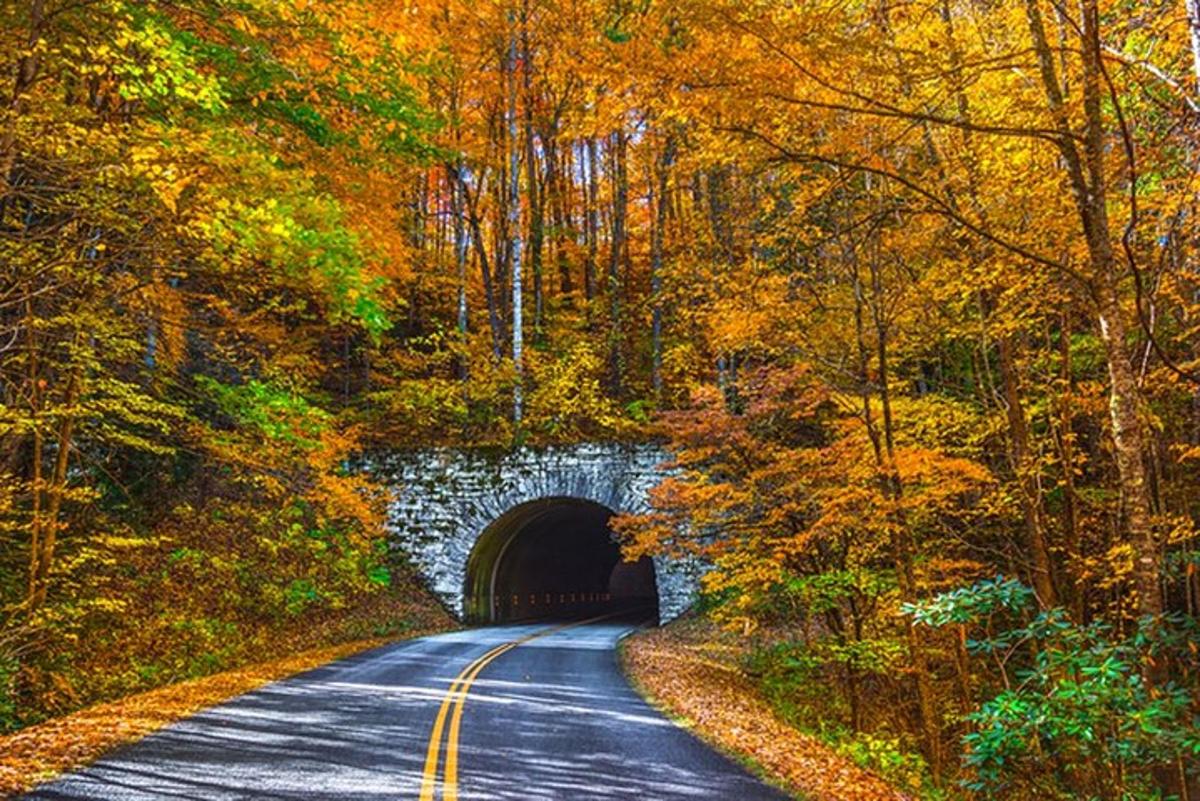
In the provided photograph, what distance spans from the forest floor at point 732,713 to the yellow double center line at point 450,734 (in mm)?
2574

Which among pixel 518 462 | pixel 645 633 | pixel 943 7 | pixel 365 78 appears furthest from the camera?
pixel 518 462

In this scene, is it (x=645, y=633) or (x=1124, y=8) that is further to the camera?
(x=645, y=633)

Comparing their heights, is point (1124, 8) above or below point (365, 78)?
below

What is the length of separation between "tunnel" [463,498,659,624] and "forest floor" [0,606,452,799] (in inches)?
351

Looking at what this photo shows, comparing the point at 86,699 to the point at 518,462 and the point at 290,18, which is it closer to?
the point at 290,18

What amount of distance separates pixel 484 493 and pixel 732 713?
39.5 ft

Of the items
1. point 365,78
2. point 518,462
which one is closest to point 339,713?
point 365,78

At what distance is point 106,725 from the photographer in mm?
7883

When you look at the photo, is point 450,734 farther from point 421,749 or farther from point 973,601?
point 973,601

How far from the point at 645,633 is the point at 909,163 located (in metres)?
13.0

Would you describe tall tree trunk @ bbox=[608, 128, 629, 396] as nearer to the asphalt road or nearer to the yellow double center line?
the yellow double center line

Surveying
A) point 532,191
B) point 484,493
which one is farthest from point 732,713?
point 532,191

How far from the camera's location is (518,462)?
20.5 metres

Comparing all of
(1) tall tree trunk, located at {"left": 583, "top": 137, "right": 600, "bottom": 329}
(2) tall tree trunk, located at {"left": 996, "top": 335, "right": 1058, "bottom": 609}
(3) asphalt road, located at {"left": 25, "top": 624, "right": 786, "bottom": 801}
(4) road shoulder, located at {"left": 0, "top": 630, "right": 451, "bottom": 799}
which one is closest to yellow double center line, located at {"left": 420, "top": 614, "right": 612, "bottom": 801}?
(3) asphalt road, located at {"left": 25, "top": 624, "right": 786, "bottom": 801}
